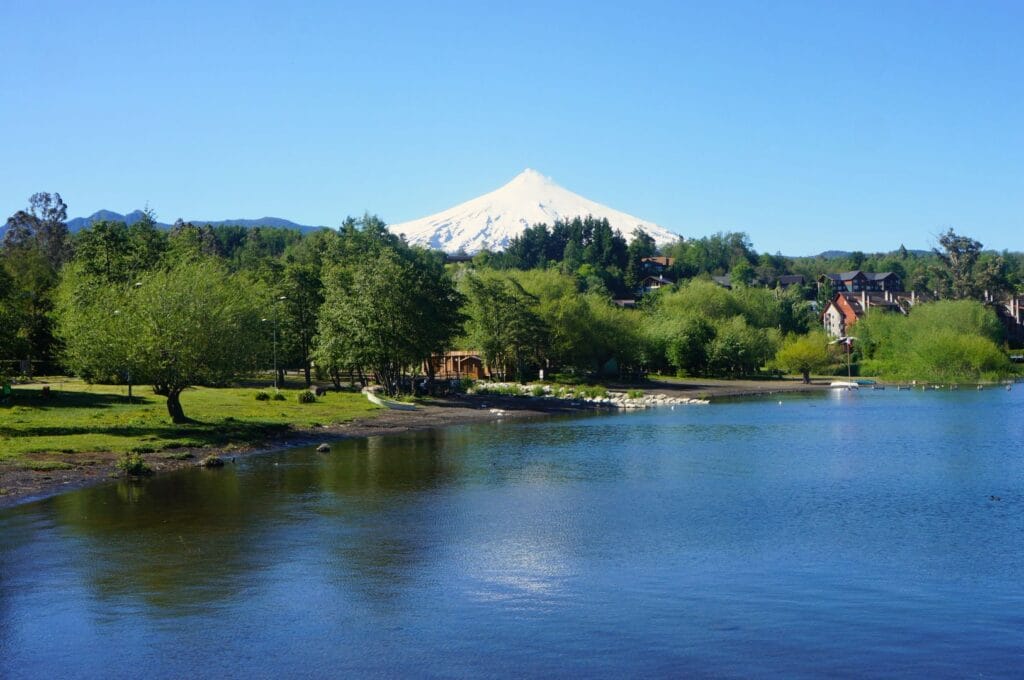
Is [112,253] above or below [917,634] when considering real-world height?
above

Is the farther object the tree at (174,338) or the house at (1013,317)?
the house at (1013,317)

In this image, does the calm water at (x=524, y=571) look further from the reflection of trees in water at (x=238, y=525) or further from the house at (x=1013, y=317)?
the house at (x=1013, y=317)

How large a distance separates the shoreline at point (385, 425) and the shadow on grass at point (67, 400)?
15.1 metres

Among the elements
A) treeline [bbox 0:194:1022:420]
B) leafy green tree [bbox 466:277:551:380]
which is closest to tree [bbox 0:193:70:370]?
treeline [bbox 0:194:1022:420]

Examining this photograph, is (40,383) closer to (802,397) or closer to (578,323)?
(578,323)

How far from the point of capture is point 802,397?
4628 inches

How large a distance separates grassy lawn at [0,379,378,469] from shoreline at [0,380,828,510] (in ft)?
4.77

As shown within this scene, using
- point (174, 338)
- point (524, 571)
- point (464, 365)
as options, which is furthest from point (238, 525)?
point (464, 365)

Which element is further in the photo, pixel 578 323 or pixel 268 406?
pixel 578 323

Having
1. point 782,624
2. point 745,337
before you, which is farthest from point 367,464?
point 745,337

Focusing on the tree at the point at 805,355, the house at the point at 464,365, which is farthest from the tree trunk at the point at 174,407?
the tree at the point at 805,355

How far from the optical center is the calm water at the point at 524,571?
2209cm

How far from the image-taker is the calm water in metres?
22.1

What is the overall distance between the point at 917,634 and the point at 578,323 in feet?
326
